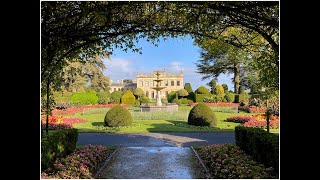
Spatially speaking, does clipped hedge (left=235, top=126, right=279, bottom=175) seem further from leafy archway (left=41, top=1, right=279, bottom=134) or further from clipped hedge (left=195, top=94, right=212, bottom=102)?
clipped hedge (left=195, top=94, right=212, bottom=102)

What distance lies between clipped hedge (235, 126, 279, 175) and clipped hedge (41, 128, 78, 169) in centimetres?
415

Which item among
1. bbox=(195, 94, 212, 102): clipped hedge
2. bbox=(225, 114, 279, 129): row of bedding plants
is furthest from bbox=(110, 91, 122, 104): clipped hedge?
bbox=(225, 114, 279, 129): row of bedding plants

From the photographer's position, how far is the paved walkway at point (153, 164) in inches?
264

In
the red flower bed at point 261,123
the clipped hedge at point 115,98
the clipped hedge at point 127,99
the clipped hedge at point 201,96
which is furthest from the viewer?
the clipped hedge at point 201,96

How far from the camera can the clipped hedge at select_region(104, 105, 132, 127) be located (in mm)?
15562

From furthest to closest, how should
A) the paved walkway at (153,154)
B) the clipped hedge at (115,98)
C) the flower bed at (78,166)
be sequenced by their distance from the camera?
the clipped hedge at (115,98), the paved walkway at (153,154), the flower bed at (78,166)

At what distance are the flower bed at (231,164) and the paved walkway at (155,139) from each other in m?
2.26

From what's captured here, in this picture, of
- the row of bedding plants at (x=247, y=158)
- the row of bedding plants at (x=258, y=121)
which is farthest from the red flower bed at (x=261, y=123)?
the row of bedding plants at (x=247, y=158)

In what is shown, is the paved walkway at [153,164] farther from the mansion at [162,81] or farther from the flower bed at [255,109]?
the mansion at [162,81]
